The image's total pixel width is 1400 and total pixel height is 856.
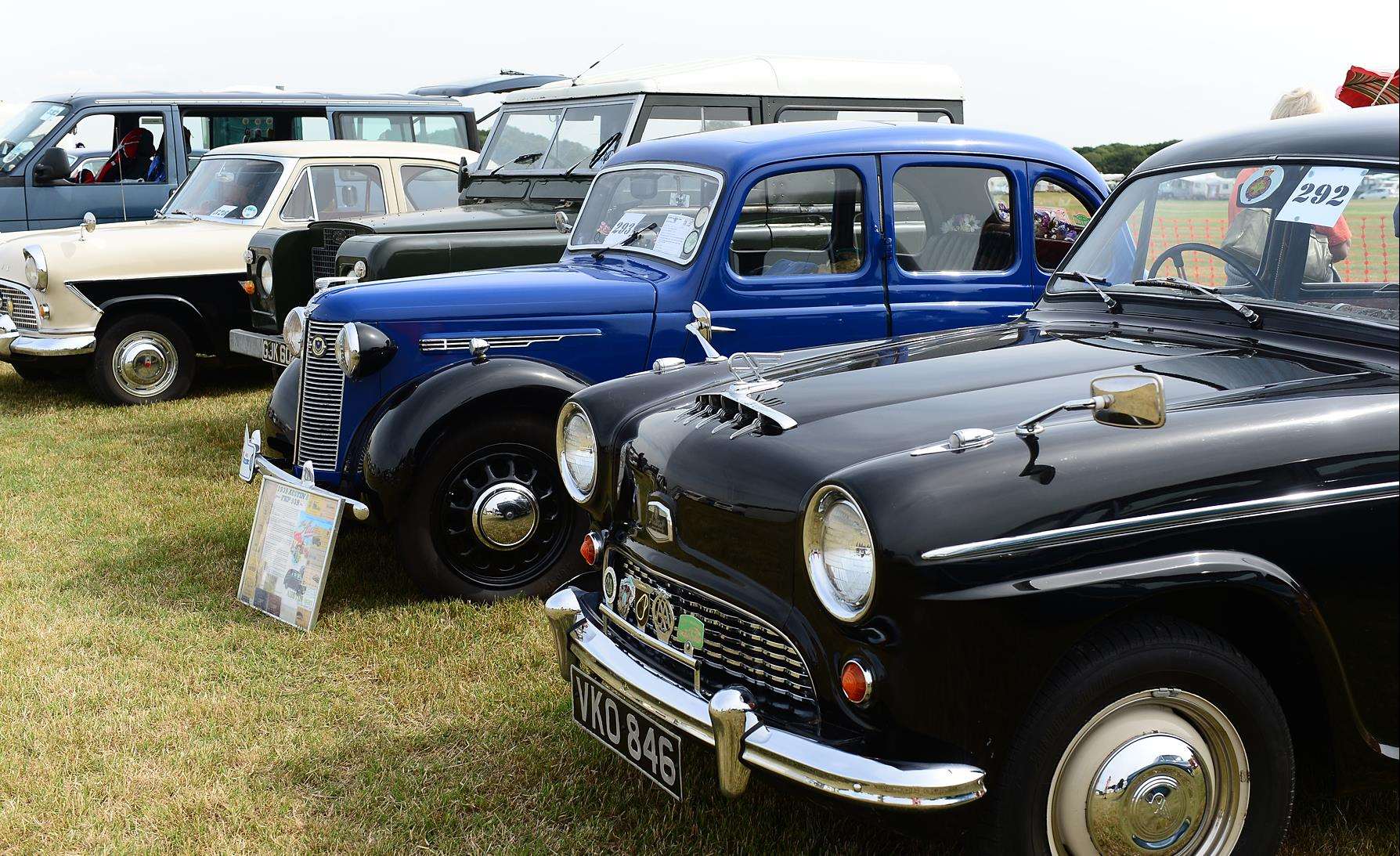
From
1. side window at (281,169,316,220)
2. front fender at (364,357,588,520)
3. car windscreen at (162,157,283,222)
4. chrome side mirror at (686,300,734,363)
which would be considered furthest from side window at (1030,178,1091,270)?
car windscreen at (162,157,283,222)

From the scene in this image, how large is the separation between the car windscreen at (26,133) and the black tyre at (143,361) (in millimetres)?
2854

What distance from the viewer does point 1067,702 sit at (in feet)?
8.04

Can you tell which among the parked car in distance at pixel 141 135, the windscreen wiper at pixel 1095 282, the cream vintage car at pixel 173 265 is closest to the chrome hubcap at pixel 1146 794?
the windscreen wiper at pixel 1095 282

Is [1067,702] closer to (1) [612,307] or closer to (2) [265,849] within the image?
(2) [265,849]

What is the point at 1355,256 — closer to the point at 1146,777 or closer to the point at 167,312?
the point at 1146,777

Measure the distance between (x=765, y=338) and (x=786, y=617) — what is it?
103 inches

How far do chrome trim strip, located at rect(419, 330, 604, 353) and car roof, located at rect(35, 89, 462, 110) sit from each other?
7.56m

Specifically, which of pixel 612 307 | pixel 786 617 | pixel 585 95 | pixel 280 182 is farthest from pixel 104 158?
pixel 786 617

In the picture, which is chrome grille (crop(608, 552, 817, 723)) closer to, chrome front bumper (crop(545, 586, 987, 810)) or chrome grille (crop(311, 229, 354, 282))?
chrome front bumper (crop(545, 586, 987, 810))

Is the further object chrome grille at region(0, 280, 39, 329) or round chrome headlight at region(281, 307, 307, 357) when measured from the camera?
chrome grille at region(0, 280, 39, 329)

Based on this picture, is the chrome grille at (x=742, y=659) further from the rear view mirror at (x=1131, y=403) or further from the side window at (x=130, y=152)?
the side window at (x=130, y=152)

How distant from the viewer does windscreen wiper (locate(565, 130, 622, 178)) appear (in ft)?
24.9

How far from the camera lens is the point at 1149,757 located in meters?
2.57

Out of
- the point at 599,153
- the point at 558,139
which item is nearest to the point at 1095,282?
the point at 599,153
